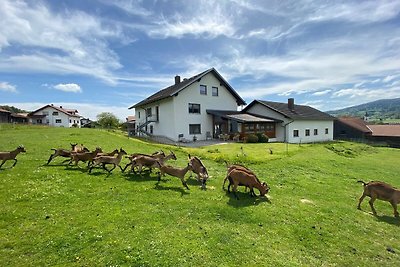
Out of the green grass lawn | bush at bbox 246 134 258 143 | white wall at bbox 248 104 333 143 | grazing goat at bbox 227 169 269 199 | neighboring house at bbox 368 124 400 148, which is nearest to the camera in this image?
the green grass lawn

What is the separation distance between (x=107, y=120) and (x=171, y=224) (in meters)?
76.3

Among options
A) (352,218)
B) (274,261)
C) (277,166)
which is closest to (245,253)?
(274,261)

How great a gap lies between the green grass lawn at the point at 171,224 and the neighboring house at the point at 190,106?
899 inches

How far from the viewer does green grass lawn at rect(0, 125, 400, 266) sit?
532 cm

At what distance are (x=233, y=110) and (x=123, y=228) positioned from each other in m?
36.7

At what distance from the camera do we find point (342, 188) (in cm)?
1322

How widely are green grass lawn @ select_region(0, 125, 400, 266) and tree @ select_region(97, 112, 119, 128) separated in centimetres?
6684

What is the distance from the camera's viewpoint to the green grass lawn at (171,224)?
17.4ft

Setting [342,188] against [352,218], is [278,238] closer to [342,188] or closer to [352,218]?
[352,218]

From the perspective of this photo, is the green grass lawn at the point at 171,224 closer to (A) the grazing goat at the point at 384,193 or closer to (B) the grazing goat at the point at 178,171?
(B) the grazing goat at the point at 178,171

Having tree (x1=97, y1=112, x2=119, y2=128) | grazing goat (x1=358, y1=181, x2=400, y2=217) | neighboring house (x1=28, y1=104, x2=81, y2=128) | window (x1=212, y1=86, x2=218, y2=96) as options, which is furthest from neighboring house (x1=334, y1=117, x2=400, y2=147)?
neighboring house (x1=28, y1=104, x2=81, y2=128)

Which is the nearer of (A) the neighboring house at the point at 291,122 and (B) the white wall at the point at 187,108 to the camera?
(B) the white wall at the point at 187,108

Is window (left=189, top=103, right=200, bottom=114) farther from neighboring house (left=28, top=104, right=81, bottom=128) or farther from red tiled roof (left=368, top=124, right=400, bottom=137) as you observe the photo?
neighboring house (left=28, top=104, right=81, bottom=128)

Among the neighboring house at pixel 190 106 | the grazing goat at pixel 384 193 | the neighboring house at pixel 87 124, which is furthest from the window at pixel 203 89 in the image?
the neighboring house at pixel 87 124
